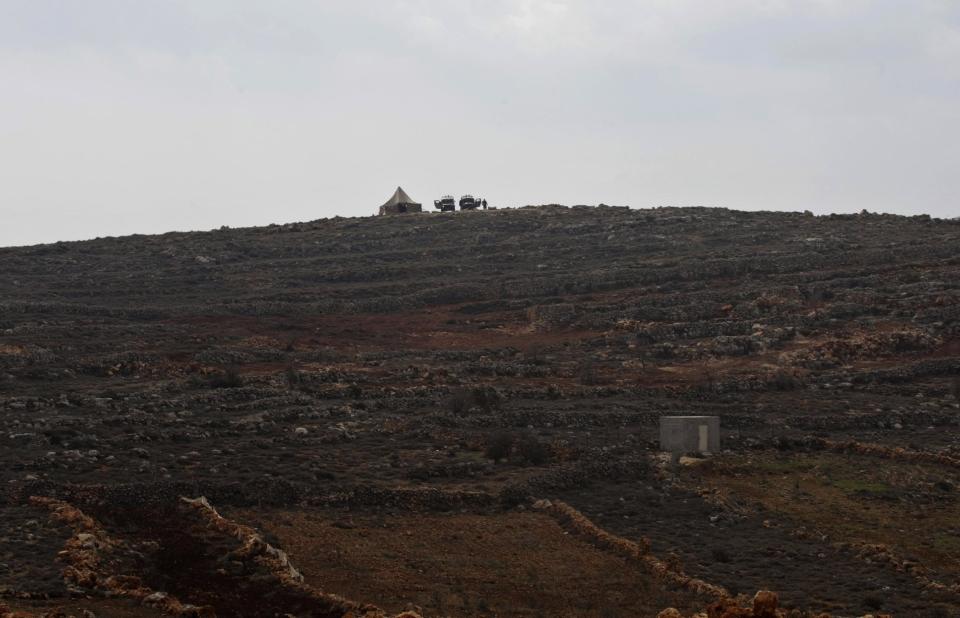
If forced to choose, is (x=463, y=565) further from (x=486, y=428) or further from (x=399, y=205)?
(x=399, y=205)

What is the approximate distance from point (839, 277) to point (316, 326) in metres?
18.9

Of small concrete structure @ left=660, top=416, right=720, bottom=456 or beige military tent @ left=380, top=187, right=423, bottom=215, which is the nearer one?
small concrete structure @ left=660, top=416, right=720, bottom=456

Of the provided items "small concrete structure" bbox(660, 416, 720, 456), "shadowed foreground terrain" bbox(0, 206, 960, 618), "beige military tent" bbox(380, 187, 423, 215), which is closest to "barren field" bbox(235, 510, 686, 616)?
"shadowed foreground terrain" bbox(0, 206, 960, 618)

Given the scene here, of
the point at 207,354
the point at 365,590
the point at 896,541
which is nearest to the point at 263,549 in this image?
the point at 365,590

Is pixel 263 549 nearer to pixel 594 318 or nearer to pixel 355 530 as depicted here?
pixel 355 530

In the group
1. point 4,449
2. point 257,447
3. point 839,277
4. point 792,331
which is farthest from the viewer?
point 839,277

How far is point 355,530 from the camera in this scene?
17969 mm

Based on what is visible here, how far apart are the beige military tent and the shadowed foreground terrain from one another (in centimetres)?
1467

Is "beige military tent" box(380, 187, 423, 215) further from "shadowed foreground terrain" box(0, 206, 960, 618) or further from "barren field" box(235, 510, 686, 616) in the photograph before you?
"barren field" box(235, 510, 686, 616)

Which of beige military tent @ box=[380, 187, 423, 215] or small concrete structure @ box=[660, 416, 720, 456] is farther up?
beige military tent @ box=[380, 187, 423, 215]

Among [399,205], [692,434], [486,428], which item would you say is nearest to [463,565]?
[692,434]

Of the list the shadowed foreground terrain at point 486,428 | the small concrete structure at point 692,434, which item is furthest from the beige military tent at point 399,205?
the small concrete structure at point 692,434

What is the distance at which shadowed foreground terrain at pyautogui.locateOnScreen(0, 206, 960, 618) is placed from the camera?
15.2 meters

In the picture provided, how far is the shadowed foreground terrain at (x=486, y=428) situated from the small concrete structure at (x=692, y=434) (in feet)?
1.75
